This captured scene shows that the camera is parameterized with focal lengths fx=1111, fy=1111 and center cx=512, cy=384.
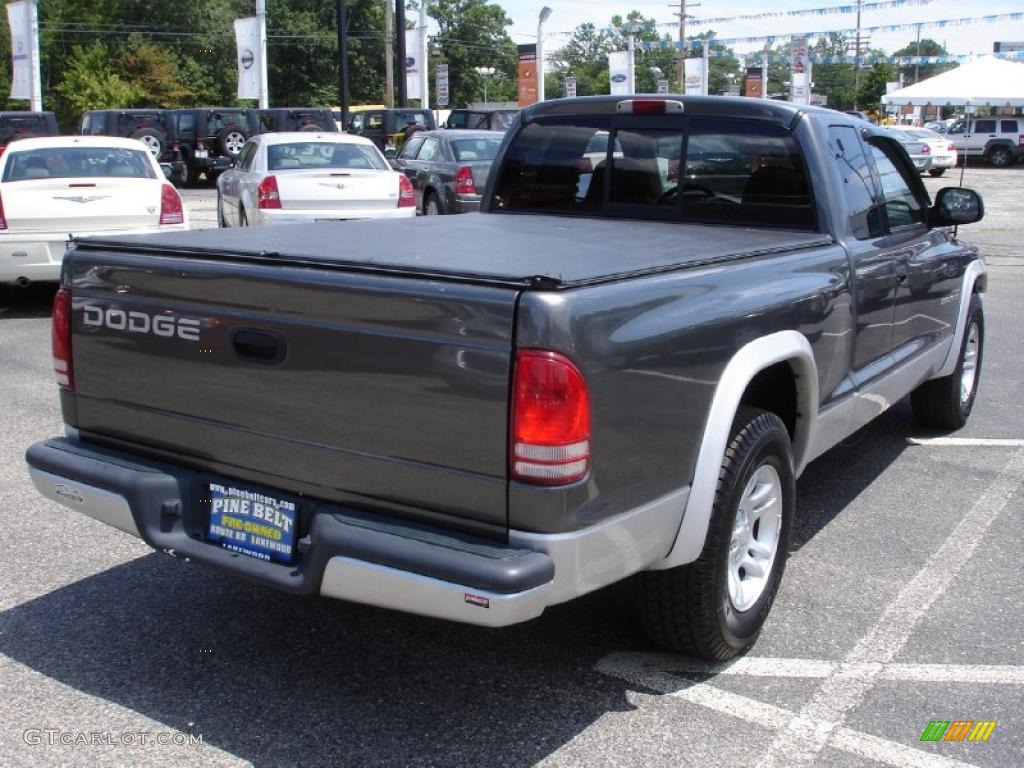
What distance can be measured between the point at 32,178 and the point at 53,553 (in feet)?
22.6

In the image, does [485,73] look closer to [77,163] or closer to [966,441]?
[77,163]

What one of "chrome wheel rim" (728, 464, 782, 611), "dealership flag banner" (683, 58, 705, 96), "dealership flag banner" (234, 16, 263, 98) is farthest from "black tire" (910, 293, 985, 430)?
"dealership flag banner" (683, 58, 705, 96)

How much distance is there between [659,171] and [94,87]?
55955mm

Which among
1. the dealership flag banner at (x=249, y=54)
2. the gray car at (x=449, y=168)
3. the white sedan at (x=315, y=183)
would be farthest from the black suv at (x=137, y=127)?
the white sedan at (x=315, y=183)

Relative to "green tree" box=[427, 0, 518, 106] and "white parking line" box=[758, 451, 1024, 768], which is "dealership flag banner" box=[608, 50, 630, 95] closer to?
"white parking line" box=[758, 451, 1024, 768]

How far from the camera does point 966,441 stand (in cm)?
660

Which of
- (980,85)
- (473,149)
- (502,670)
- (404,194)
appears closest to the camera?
(502,670)

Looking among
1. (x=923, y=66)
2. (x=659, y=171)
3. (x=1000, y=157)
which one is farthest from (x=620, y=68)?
(x=923, y=66)

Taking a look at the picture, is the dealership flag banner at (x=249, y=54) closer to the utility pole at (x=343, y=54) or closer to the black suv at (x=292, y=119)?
the black suv at (x=292, y=119)

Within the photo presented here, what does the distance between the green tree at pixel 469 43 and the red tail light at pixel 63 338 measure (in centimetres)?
9408

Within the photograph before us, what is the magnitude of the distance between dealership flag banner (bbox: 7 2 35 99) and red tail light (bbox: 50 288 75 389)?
36765mm

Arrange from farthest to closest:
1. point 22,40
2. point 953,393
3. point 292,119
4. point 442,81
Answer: point 442,81 < point 22,40 < point 292,119 < point 953,393

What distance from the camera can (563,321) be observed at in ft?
9.18

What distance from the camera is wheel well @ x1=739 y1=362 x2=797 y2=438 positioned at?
398 cm
